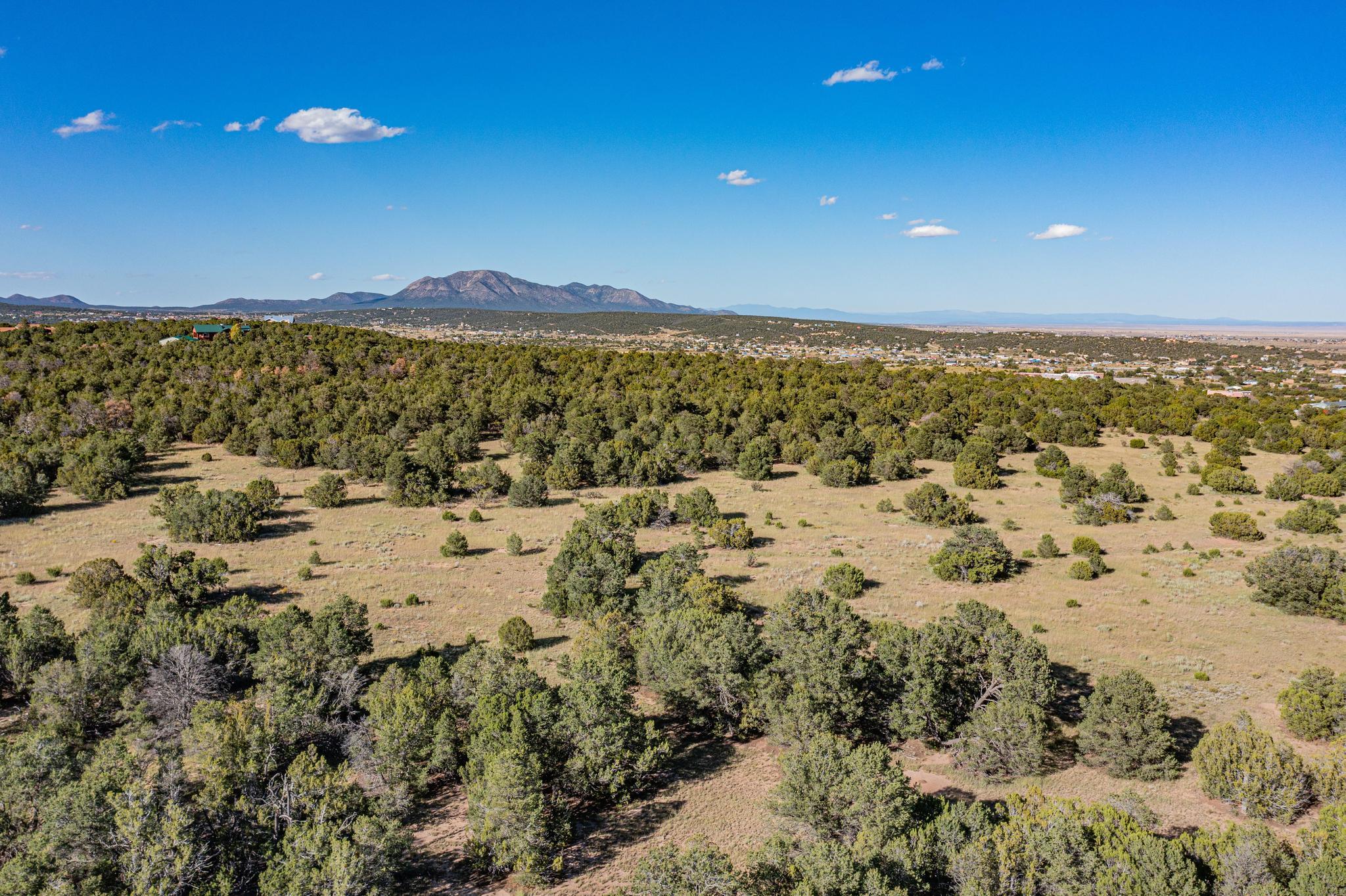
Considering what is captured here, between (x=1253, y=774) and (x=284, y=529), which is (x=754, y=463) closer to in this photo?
(x=284, y=529)

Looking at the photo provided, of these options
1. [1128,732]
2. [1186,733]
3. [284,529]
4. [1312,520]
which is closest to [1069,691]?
[1186,733]

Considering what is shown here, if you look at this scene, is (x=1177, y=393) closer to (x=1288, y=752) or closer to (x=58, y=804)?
(x=1288, y=752)

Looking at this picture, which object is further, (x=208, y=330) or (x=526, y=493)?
(x=208, y=330)

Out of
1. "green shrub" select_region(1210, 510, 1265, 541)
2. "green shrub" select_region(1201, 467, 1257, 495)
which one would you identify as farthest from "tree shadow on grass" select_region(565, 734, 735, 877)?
"green shrub" select_region(1201, 467, 1257, 495)

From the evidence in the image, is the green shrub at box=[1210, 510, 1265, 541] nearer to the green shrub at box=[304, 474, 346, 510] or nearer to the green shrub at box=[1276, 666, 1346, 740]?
the green shrub at box=[1276, 666, 1346, 740]

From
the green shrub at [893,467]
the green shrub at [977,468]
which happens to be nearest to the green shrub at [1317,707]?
the green shrub at [977,468]

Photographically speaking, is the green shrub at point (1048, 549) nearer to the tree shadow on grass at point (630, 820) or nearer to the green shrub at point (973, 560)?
the green shrub at point (973, 560)
